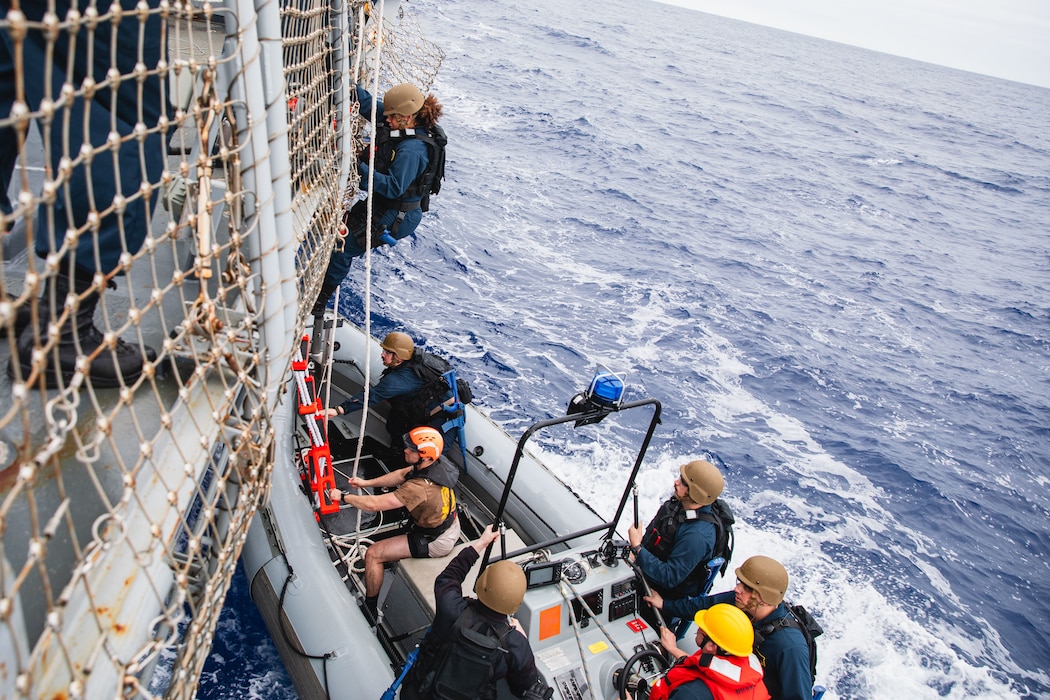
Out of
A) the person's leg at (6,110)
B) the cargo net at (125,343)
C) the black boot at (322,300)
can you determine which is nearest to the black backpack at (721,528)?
the cargo net at (125,343)

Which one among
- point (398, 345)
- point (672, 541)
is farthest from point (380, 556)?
point (672, 541)

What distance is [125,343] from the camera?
230 cm

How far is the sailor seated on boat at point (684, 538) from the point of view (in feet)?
14.3

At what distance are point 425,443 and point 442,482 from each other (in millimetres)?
333

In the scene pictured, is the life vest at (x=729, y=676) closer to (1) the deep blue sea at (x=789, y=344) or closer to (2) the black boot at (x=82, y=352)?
(2) the black boot at (x=82, y=352)

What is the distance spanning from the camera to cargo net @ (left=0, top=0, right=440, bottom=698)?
1.42m

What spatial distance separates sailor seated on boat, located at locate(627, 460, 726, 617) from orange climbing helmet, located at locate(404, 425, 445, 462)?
1409 millimetres

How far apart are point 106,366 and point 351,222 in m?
4.02

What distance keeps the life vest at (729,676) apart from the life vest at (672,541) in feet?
3.14

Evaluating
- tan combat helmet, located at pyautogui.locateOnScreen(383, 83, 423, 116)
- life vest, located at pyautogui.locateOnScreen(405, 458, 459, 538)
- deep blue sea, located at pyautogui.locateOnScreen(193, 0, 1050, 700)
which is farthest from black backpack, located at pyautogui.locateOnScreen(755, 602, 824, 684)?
tan combat helmet, located at pyautogui.locateOnScreen(383, 83, 423, 116)

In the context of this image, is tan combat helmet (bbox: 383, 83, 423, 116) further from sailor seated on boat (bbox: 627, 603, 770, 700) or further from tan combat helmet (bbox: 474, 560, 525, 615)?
sailor seated on boat (bbox: 627, 603, 770, 700)

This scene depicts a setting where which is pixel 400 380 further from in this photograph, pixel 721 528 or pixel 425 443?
pixel 721 528

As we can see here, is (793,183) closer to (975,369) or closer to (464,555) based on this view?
(975,369)

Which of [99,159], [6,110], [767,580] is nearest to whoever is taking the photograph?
[99,159]
